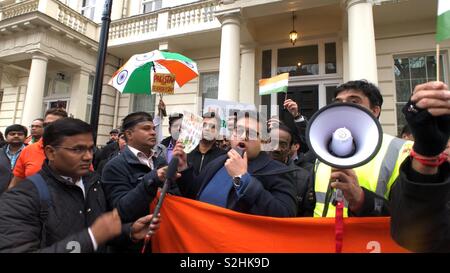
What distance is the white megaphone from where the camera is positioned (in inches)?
56.3

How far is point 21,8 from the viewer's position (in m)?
13.1

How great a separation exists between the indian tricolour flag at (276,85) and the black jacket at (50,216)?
324cm

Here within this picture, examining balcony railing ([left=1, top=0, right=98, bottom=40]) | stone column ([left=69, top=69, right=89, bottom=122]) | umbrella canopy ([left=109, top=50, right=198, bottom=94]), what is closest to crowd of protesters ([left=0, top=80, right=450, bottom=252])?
umbrella canopy ([left=109, top=50, right=198, bottom=94])

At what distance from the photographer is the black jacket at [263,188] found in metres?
2.08

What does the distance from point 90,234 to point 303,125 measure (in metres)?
2.90

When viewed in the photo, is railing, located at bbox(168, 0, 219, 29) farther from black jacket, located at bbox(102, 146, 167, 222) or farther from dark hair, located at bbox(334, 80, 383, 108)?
dark hair, located at bbox(334, 80, 383, 108)

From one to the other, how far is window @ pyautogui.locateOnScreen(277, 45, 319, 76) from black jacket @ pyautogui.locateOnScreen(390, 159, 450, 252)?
355 inches

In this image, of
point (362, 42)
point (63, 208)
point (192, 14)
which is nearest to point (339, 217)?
point (63, 208)

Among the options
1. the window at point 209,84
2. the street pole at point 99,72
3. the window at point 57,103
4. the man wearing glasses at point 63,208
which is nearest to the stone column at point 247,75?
the window at point 209,84

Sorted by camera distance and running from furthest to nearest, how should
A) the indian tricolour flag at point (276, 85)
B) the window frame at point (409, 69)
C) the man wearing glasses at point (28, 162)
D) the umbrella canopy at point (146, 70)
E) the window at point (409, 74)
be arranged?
the window at point (409, 74), the window frame at point (409, 69), the indian tricolour flag at point (276, 85), the umbrella canopy at point (146, 70), the man wearing glasses at point (28, 162)

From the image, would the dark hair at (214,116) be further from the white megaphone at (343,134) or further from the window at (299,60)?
the window at (299,60)

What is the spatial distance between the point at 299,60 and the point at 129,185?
28.0 feet

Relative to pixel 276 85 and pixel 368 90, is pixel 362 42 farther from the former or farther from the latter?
pixel 368 90
